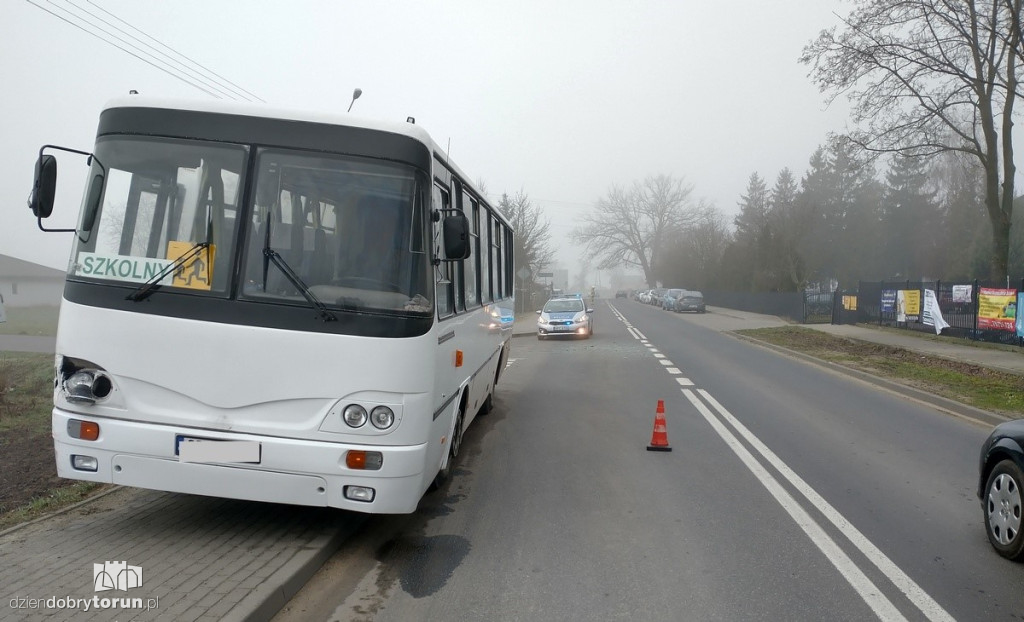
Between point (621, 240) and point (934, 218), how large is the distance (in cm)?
3969

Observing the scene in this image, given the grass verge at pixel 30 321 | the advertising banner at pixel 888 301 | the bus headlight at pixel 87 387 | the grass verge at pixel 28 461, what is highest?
the advertising banner at pixel 888 301

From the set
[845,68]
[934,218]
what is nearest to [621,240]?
[934,218]

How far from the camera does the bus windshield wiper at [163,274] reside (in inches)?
178

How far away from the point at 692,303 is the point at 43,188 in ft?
168

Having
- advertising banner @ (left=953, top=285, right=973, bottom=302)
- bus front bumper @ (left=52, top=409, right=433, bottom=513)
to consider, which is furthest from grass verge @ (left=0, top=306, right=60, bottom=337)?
advertising banner @ (left=953, top=285, right=973, bottom=302)

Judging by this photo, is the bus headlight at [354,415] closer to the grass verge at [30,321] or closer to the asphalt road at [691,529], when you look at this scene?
the asphalt road at [691,529]

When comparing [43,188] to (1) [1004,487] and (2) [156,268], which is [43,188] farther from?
(1) [1004,487]

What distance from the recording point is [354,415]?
4.48 meters

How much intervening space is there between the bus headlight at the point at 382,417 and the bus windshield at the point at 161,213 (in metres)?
1.19

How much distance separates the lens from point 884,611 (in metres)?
4.08

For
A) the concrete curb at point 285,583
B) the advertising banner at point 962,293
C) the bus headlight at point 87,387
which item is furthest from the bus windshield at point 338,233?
the advertising banner at point 962,293

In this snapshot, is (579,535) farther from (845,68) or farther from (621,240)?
(621,240)

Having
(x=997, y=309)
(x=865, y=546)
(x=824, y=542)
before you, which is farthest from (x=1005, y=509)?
(x=997, y=309)

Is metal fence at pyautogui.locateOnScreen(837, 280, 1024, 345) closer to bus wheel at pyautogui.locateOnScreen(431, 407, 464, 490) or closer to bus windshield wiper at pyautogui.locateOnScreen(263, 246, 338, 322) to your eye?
bus wheel at pyautogui.locateOnScreen(431, 407, 464, 490)
